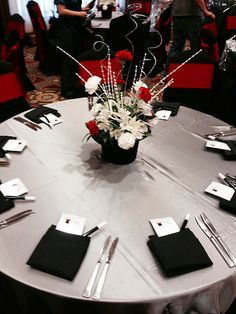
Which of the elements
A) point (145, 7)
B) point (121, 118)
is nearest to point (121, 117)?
point (121, 118)

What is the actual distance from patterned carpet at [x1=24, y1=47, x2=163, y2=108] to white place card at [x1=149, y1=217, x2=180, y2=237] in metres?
2.25

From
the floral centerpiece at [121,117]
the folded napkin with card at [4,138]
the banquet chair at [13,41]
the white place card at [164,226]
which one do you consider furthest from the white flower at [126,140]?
the banquet chair at [13,41]

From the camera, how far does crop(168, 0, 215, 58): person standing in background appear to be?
3.47 meters

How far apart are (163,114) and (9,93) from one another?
1049mm

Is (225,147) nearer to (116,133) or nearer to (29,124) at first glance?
(116,133)

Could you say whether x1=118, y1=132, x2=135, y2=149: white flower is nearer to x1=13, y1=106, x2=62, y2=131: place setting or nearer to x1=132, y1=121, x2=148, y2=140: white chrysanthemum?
x1=132, y1=121, x2=148, y2=140: white chrysanthemum

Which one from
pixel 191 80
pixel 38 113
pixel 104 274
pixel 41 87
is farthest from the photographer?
pixel 41 87

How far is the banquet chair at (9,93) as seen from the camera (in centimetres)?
209

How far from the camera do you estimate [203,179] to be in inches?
57.1

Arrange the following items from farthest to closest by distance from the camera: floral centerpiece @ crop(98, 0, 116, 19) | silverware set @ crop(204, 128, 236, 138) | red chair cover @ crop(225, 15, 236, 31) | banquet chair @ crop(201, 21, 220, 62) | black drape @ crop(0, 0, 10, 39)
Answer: black drape @ crop(0, 0, 10, 39) < red chair cover @ crop(225, 15, 236, 31) < floral centerpiece @ crop(98, 0, 116, 19) < banquet chair @ crop(201, 21, 220, 62) < silverware set @ crop(204, 128, 236, 138)

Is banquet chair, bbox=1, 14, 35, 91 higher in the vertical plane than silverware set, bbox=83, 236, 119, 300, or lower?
higher

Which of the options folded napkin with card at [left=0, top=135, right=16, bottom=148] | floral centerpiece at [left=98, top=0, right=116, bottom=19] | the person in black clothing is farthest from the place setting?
floral centerpiece at [left=98, top=0, right=116, bottom=19]

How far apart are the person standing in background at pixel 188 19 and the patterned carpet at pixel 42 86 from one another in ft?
2.17

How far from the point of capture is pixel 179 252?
42.9 inches
